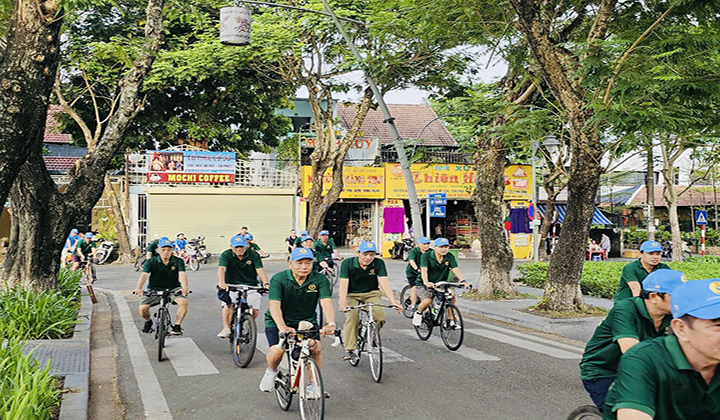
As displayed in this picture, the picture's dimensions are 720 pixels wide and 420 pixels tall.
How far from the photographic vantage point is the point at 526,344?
10758 millimetres

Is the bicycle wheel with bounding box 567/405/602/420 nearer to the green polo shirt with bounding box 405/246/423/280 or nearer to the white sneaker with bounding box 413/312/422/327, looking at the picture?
the white sneaker with bounding box 413/312/422/327

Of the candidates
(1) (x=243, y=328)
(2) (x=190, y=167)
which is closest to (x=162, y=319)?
(1) (x=243, y=328)

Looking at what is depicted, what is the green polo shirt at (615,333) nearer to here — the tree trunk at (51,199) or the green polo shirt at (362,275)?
the green polo shirt at (362,275)

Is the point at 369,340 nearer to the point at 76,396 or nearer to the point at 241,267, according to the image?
the point at 241,267

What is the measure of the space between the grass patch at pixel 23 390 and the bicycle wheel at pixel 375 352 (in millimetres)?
3480

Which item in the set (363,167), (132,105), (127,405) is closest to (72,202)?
(132,105)

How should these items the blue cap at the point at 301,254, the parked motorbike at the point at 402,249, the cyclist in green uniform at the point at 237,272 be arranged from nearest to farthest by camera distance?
1. the blue cap at the point at 301,254
2. the cyclist in green uniform at the point at 237,272
3. the parked motorbike at the point at 402,249

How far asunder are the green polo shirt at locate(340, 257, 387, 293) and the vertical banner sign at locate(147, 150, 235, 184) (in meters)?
23.2

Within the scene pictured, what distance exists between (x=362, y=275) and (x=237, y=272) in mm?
2112

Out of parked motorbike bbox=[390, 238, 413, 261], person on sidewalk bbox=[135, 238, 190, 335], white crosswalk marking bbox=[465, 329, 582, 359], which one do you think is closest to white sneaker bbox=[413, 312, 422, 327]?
white crosswalk marking bbox=[465, 329, 582, 359]

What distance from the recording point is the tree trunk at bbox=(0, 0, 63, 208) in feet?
21.1

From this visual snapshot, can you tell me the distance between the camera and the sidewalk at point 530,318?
1192 cm

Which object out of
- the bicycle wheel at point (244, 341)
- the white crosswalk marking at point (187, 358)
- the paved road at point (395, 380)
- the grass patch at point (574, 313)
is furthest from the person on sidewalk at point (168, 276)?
the grass patch at point (574, 313)

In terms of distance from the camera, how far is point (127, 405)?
698 cm
